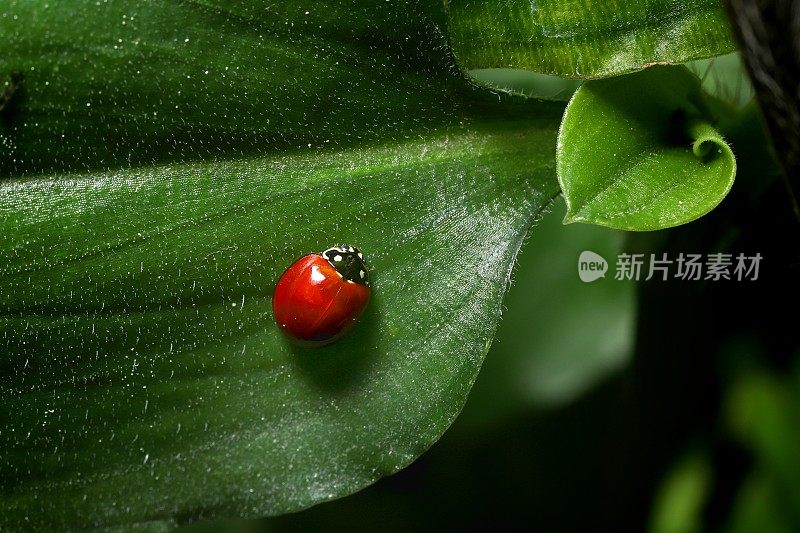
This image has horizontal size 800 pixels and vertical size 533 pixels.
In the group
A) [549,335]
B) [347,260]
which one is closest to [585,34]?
[347,260]

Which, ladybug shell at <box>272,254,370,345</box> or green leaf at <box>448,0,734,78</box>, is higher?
green leaf at <box>448,0,734,78</box>

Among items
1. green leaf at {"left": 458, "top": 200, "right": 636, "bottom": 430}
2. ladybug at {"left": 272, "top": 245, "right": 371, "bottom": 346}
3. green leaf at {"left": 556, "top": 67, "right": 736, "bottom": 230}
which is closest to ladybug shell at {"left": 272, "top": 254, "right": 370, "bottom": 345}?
ladybug at {"left": 272, "top": 245, "right": 371, "bottom": 346}

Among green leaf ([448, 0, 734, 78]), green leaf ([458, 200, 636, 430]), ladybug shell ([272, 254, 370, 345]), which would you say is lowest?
green leaf ([458, 200, 636, 430])

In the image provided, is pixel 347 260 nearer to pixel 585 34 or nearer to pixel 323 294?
pixel 323 294

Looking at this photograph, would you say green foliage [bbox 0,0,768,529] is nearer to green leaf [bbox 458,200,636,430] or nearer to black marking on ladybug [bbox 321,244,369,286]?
black marking on ladybug [bbox 321,244,369,286]

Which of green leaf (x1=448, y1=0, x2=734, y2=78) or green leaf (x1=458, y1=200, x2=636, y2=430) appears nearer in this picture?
green leaf (x1=448, y1=0, x2=734, y2=78)

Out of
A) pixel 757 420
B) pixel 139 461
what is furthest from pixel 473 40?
pixel 757 420

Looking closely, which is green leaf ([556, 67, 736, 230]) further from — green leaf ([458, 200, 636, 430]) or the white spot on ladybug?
green leaf ([458, 200, 636, 430])
